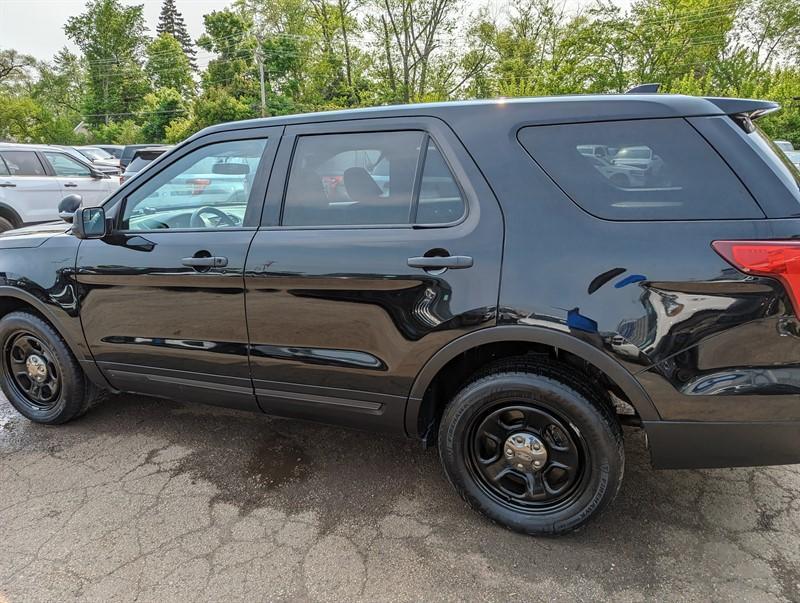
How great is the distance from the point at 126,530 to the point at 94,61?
223ft

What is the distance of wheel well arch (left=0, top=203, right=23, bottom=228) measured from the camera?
8148mm

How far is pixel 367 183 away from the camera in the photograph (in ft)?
7.98

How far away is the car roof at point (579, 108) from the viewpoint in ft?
6.43

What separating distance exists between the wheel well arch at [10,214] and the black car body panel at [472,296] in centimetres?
680

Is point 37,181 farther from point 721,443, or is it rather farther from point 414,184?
point 721,443

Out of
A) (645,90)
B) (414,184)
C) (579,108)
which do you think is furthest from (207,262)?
(645,90)

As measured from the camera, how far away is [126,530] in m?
2.38

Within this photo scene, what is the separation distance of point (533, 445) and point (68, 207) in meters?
2.97

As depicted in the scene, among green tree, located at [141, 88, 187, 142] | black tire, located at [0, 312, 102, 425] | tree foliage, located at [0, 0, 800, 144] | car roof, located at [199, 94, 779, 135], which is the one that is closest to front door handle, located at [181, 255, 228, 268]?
car roof, located at [199, 94, 779, 135]

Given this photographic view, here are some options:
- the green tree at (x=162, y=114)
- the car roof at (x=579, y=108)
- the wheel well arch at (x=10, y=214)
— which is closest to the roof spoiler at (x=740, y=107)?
the car roof at (x=579, y=108)

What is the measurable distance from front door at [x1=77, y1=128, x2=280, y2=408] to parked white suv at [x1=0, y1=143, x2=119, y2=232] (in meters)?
6.93

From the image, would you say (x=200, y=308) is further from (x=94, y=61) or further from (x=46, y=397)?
(x=94, y=61)

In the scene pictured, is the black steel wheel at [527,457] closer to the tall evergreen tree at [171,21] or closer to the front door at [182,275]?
the front door at [182,275]

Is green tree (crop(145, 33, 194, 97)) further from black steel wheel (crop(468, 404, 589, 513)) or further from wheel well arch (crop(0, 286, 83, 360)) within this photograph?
black steel wheel (crop(468, 404, 589, 513))
